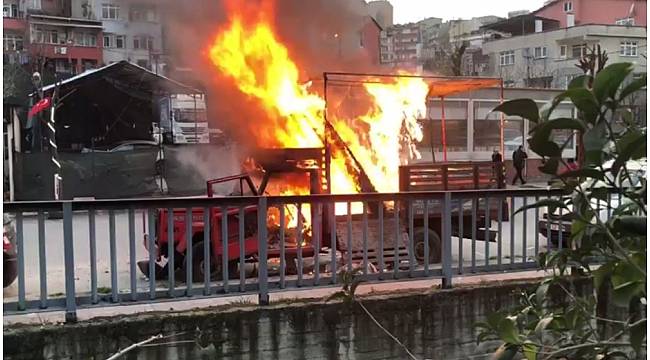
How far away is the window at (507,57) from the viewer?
1368 inches

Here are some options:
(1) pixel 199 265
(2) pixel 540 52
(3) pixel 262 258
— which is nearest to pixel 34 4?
(1) pixel 199 265

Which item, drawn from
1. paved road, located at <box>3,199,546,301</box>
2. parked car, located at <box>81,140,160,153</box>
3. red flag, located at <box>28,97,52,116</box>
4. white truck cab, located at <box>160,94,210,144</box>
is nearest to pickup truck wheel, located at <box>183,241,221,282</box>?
paved road, located at <box>3,199,546,301</box>

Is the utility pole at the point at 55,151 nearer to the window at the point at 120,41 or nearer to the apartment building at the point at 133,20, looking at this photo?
the window at the point at 120,41

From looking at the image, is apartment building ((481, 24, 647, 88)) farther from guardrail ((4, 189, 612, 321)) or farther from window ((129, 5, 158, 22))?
guardrail ((4, 189, 612, 321))

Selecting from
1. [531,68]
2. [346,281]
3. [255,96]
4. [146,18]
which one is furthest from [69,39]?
[531,68]

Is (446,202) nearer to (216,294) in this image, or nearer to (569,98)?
(216,294)

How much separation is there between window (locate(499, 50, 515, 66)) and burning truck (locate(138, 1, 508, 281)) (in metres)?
27.3

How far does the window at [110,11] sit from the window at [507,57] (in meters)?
27.4

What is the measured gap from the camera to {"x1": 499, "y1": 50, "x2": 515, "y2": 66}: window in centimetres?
3475

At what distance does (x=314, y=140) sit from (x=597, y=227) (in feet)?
20.9

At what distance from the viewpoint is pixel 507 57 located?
1390 inches

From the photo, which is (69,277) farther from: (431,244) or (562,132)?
(431,244)

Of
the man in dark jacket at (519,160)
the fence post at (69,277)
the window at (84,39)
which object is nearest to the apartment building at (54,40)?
the window at (84,39)

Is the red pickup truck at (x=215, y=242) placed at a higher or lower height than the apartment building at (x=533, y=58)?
lower
